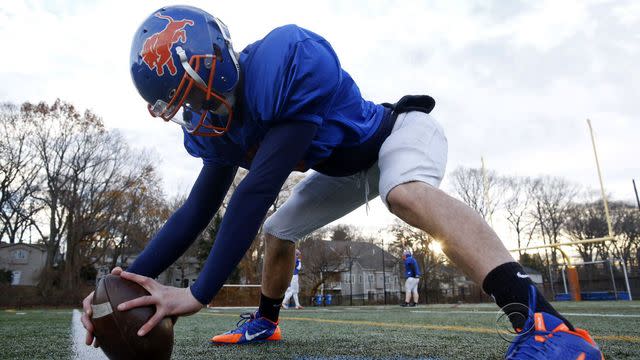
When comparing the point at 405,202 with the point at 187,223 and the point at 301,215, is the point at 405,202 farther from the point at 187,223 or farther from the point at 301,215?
the point at 301,215

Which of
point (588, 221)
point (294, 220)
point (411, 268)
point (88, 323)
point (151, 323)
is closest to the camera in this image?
point (151, 323)

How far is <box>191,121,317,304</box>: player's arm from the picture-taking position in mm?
1438

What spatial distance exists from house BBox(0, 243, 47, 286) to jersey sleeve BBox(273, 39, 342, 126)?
5309 cm

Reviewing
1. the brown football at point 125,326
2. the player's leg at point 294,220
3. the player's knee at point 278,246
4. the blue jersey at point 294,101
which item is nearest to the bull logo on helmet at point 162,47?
the blue jersey at point 294,101

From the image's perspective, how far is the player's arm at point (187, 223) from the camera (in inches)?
77.2

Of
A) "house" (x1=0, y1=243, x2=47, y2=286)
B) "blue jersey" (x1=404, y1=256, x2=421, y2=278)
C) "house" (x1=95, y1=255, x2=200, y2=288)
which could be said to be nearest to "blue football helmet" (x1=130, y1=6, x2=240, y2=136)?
"blue jersey" (x1=404, y1=256, x2=421, y2=278)

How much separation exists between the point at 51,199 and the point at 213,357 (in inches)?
1184

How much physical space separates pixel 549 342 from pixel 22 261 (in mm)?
59035

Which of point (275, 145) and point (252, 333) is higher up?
point (275, 145)

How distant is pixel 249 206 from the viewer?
1.51 meters

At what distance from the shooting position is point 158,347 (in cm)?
152

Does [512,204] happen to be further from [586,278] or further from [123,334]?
[123,334]

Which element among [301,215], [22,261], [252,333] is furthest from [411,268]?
[22,261]

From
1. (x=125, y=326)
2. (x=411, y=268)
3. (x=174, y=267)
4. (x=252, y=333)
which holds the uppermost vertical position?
(x=174, y=267)
